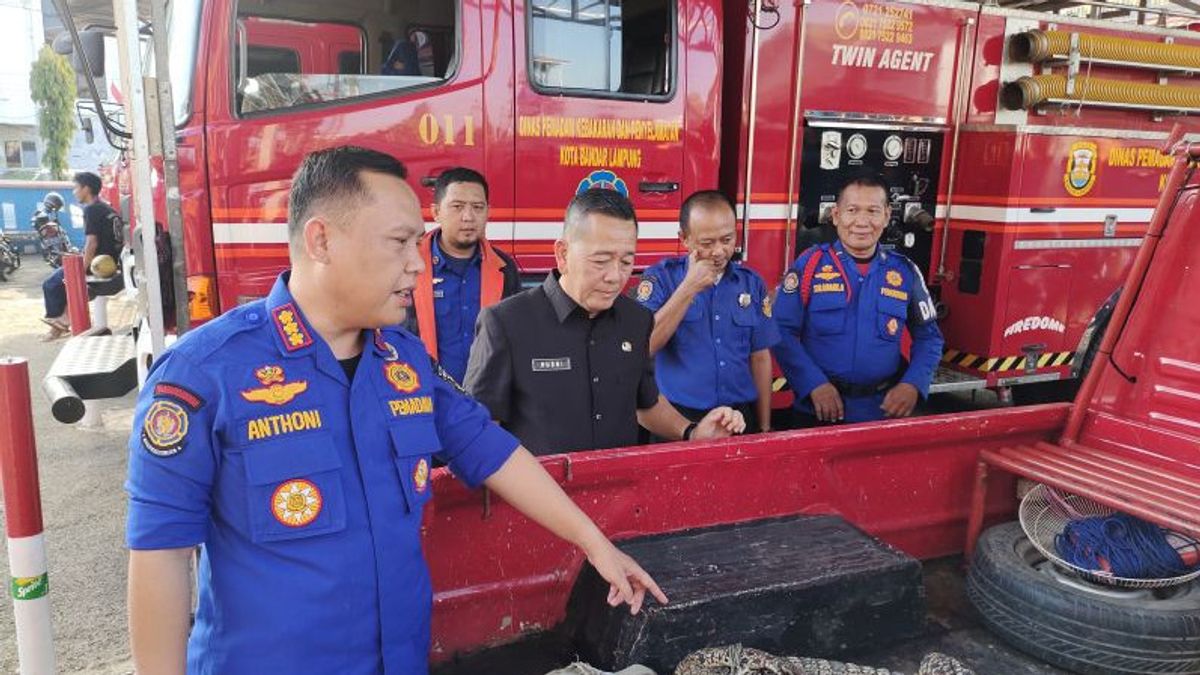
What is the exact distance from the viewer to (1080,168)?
4.71 metres

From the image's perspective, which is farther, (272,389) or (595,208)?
(595,208)

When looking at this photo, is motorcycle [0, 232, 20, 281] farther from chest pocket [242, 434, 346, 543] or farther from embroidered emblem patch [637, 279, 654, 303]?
chest pocket [242, 434, 346, 543]

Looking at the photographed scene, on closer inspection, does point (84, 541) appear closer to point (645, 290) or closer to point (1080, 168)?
point (645, 290)

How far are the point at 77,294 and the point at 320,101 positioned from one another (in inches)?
138

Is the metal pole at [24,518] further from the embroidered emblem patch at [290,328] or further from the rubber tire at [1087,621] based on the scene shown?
the rubber tire at [1087,621]

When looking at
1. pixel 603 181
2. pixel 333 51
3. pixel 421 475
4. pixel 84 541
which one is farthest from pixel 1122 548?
pixel 84 541

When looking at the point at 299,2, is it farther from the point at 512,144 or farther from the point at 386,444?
the point at 386,444

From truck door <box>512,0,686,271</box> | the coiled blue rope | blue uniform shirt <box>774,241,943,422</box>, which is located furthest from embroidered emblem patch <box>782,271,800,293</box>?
the coiled blue rope

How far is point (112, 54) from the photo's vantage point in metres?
4.73

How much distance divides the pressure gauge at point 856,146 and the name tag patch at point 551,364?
2703mm

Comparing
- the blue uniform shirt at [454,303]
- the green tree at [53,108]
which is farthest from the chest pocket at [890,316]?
the green tree at [53,108]

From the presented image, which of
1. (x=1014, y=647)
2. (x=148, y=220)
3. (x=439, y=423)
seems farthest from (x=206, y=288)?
(x=1014, y=647)

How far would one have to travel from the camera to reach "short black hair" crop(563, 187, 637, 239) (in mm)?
2215

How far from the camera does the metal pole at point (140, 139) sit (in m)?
2.72
